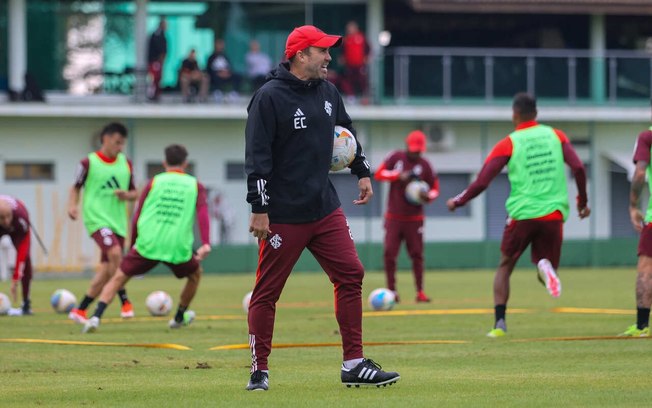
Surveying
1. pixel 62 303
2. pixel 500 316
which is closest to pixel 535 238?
pixel 500 316

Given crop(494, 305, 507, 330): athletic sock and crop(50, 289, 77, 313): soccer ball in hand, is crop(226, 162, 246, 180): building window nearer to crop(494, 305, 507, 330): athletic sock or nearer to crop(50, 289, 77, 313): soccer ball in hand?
crop(50, 289, 77, 313): soccer ball in hand

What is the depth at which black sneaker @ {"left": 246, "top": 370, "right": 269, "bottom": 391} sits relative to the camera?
9.34 metres

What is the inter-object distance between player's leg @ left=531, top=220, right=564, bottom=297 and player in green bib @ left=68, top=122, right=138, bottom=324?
5.38 metres

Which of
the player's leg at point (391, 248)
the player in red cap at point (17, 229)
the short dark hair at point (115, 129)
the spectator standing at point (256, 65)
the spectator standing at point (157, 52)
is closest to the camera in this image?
the short dark hair at point (115, 129)

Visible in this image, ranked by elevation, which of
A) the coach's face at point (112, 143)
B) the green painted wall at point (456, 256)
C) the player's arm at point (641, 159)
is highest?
the coach's face at point (112, 143)

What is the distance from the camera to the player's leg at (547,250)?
14000 mm

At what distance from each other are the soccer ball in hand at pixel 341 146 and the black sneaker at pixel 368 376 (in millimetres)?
1418

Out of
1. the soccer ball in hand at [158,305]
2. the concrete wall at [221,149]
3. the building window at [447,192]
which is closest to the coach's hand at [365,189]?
the soccer ball in hand at [158,305]

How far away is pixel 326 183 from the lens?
31.6 feet

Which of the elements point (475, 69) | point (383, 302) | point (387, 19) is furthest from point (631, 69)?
point (383, 302)

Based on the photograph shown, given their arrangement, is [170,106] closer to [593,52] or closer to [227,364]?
[593,52]

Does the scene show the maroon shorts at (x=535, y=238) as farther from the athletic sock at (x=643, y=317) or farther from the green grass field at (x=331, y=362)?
the athletic sock at (x=643, y=317)

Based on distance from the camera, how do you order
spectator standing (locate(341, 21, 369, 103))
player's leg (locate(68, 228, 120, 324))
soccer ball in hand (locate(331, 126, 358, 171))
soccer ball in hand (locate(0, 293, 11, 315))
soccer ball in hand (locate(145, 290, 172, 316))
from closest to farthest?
soccer ball in hand (locate(331, 126, 358, 171))
player's leg (locate(68, 228, 120, 324))
soccer ball in hand (locate(145, 290, 172, 316))
soccer ball in hand (locate(0, 293, 11, 315))
spectator standing (locate(341, 21, 369, 103))

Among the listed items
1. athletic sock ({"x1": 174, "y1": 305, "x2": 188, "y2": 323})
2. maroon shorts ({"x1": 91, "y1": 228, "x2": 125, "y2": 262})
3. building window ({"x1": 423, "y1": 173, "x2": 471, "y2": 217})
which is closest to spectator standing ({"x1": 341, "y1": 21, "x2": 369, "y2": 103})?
building window ({"x1": 423, "y1": 173, "x2": 471, "y2": 217})
